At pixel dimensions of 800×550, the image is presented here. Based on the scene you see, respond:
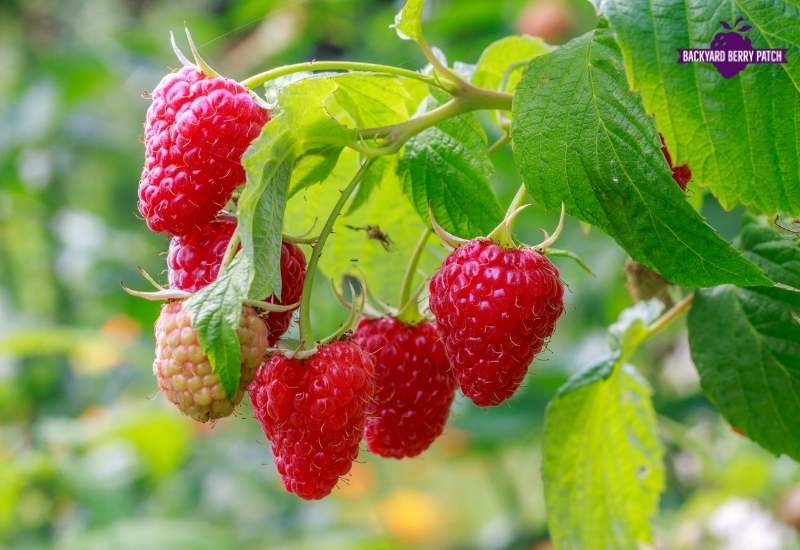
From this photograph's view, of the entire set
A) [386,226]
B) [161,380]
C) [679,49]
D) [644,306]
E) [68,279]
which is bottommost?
[68,279]

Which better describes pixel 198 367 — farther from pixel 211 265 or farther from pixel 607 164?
pixel 607 164

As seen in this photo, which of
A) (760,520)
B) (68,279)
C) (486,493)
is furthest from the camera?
(486,493)

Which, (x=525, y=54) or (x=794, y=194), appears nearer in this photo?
(x=794, y=194)

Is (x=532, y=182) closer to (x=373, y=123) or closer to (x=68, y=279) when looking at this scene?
(x=373, y=123)

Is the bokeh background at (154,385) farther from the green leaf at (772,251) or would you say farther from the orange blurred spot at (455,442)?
the green leaf at (772,251)

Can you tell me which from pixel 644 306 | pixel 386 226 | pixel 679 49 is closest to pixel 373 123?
pixel 386 226

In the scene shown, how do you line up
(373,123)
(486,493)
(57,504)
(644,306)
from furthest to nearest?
(486,493) → (57,504) → (644,306) → (373,123)

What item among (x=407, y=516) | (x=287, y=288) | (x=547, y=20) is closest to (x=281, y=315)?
(x=287, y=288)

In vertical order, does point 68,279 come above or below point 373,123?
below

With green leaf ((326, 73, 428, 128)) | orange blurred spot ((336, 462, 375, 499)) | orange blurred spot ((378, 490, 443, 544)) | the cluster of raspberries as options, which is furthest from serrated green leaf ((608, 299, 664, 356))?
orange blurred spot ((378, 490, 443, 544))
